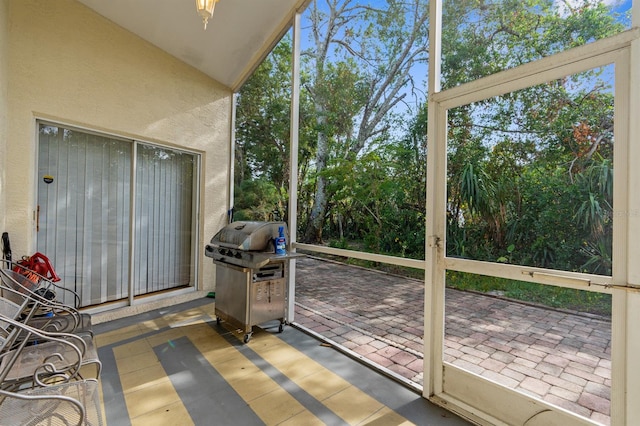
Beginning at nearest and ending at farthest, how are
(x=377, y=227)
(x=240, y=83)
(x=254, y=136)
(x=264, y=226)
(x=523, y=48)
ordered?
1. (x=523, y=48)
2. (x=377, y=227)
3. (x=264, y=226)
4. (x=240, y=83)
5. (x=254, y=136)

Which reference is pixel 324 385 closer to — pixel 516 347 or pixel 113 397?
pixel 516 347

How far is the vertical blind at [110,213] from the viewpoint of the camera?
3387 millimetres

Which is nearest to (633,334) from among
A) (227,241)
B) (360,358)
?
(360,358)

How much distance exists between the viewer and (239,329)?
3.25 metres

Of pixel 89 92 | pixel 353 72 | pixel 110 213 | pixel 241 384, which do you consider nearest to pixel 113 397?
pixel 241 384

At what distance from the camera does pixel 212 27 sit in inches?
148

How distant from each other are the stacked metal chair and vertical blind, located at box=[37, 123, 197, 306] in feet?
3.46

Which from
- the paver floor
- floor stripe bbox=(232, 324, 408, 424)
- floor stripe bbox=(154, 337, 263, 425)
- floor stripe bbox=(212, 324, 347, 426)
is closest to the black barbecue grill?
floor stripe bbox=(212, 324, 347, 426)

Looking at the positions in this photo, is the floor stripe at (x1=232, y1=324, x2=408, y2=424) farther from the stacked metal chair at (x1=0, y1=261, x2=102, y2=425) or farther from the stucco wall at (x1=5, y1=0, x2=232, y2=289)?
the stucco wall at (x1=5, y1=0, x2=232, y2=289)

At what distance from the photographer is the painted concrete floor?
2035 mm

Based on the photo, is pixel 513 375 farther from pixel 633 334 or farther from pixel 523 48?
pixel 523 48

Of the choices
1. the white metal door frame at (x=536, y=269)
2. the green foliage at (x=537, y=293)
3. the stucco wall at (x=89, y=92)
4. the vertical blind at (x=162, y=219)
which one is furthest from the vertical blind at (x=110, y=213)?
the green foliage at (x=537, y=293)

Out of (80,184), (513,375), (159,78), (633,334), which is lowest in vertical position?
(513,375)

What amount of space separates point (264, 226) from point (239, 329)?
113cm
